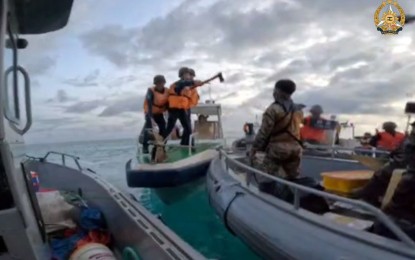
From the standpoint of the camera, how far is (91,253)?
2.67m

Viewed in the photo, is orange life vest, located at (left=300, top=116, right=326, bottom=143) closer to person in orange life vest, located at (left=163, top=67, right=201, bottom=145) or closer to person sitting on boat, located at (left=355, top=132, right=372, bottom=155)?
person sitting on boat, located at (left=355, top=132, right=372, bottom=155)

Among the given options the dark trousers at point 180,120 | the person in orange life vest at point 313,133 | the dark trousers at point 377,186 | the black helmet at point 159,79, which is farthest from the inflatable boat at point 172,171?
the dark trousers at point 377,186

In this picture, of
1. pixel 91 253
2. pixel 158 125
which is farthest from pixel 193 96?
pixel 91 253

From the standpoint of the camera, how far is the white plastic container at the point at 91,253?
8.64ft

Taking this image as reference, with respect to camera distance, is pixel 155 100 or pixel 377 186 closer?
pixel 377 186

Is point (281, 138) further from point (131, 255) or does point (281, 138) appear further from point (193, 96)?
point (193, 96)

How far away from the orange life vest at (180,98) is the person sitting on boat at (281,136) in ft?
11.1

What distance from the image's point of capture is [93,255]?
2.65 metres

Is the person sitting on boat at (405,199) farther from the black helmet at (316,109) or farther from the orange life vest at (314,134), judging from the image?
the orange life vest at (314,134)

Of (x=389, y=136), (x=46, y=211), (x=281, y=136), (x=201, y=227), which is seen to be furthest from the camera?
(x=389, y=136)

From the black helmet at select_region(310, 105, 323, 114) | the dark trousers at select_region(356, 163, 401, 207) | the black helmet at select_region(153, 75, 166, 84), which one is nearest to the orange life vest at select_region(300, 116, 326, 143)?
the black helmet at select_region(310, 105, 323, 114)

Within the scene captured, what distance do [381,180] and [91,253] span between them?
2597mm

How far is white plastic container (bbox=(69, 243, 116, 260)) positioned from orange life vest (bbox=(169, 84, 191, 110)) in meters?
4.70

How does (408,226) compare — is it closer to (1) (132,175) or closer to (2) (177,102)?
(1) (132,175)
